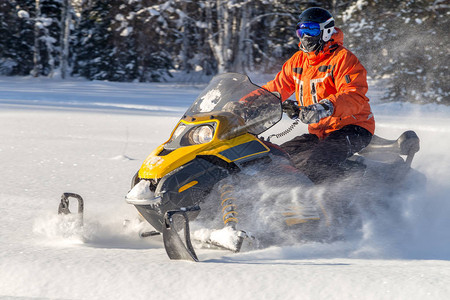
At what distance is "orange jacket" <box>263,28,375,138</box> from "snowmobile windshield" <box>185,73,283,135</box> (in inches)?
16.4

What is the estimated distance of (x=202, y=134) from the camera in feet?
11.8

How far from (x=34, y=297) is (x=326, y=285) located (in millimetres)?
1343

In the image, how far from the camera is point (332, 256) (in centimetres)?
355

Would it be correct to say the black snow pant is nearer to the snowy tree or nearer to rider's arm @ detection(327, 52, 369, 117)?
rider's arm @ detection(327, 52, 369, 117)

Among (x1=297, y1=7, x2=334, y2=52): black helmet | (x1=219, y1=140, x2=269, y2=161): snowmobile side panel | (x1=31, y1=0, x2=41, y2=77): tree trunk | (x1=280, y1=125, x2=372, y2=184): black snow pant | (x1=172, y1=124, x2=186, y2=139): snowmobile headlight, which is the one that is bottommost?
(x1=31, y1=0, x2=41, y2=77): tree trunk

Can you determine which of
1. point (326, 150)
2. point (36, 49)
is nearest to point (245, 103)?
point (326, 150)

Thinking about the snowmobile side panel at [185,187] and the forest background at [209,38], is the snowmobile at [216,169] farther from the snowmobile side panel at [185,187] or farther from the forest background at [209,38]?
the forest background at [209,38]

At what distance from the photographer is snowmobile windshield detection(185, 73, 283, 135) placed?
12.4ft


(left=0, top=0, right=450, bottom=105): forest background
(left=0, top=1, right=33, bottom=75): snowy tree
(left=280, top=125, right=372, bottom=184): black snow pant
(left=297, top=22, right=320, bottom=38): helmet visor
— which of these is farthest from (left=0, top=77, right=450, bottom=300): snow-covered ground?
(left=0, top=1, right=33, bottom=75): snowy tree

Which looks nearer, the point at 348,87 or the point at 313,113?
the point at 313,113

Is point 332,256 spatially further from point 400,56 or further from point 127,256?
point 400,56

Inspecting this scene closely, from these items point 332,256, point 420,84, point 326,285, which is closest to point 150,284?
point 326,285

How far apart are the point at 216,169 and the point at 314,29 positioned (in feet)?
4.30

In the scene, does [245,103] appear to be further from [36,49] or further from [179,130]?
[36,49]
